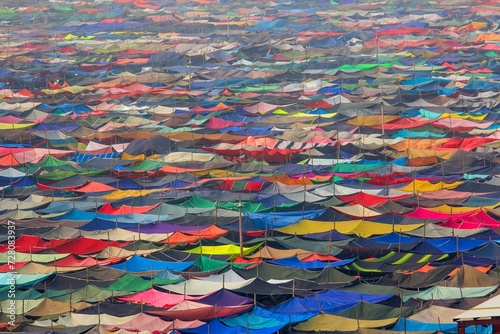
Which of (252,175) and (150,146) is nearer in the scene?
(252,175)

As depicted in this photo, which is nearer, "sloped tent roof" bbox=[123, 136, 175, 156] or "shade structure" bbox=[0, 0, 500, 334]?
"shade structure" bbox=[0, 0, 500, 334]

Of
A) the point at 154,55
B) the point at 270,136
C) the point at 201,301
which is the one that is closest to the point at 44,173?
the point at 270,136

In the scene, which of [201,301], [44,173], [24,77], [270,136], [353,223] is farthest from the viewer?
[24,77]

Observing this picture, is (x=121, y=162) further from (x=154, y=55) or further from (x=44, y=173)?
(x=154, y=55)

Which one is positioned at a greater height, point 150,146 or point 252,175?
point 150,146

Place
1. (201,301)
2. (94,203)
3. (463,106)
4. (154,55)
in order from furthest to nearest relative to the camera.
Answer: (154,55), (463,106), (94,203), (201,301)

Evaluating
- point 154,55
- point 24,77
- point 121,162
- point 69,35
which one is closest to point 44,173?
point 121,162

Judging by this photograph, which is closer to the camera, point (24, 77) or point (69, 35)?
point (24, 77)

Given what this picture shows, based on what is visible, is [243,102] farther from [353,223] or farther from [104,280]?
[104,280]

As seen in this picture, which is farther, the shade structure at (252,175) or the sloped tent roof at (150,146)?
the sloped tent roof at (150,146)
